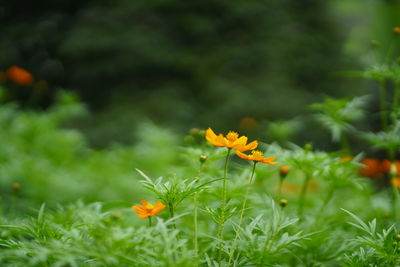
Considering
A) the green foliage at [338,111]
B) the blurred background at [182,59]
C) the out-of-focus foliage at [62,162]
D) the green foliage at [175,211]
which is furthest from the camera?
the blurred background at [182,59]

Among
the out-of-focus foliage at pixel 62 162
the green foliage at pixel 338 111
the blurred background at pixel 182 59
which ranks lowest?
the out-of-focus foliage at pixel 62 162

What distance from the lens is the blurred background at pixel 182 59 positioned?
442 cm

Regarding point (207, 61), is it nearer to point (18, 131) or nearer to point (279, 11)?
point (279, 11)

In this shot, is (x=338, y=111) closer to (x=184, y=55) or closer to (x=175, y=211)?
(x=175, y=211)

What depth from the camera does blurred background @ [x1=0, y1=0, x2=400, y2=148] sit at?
4.42m

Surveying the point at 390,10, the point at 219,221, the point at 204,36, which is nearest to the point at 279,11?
the point at 204,36

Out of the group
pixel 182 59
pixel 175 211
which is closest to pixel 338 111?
pixel 175 211

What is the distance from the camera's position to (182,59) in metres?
4.83

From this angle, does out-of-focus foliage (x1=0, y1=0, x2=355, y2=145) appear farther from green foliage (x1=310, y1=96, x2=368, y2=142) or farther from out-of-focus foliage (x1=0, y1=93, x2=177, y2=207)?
green foliage (x1=310, y1=96, x2=368, y2=142)

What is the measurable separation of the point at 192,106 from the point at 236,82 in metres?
0.68

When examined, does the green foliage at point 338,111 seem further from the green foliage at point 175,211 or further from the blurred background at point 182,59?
the blurred background at point 182,59

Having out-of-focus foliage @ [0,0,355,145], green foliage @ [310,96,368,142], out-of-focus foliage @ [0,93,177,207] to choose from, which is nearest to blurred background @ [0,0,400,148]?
out-of-focus foliage @ [0,0,355,145]

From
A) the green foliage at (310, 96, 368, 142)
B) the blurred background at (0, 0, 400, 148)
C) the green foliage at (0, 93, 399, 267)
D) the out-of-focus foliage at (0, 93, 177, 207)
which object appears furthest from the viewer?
the blurred background at (0, 0, 400, 148)

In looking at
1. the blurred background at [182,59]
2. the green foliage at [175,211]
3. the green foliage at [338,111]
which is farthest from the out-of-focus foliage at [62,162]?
the green foliage at [338,111]
